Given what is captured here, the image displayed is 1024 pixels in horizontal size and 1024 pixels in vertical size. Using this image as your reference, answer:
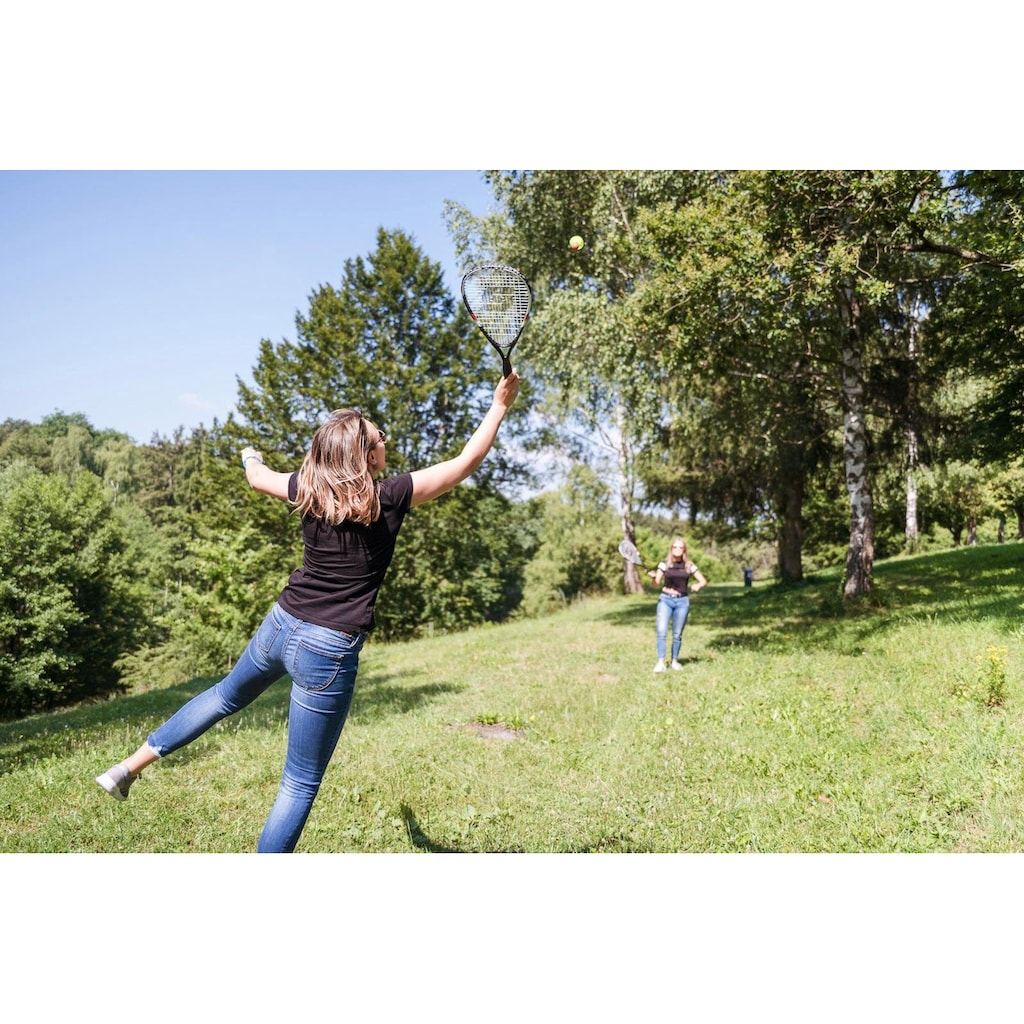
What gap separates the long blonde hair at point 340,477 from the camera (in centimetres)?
330

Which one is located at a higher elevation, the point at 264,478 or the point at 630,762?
the point at 264,478

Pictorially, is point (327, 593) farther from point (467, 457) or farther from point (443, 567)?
point (443, 567)

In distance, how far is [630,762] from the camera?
240 inches

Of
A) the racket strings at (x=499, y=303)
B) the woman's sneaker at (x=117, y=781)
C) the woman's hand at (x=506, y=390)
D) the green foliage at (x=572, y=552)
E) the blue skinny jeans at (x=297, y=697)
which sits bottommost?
the green foliage at (x=572, y=552)

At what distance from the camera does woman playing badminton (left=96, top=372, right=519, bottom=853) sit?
10.8ft

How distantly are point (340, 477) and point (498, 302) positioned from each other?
6.32 ft

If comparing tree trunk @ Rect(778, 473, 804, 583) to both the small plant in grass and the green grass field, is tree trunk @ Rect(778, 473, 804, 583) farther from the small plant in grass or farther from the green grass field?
the small plant in grass

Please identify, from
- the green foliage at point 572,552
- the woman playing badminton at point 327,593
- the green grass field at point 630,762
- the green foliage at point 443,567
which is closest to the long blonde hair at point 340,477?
the woman playing badminton at point 327,593

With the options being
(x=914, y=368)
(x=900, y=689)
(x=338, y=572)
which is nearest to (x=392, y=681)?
(x=900, y=689)

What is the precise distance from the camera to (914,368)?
15438 mm

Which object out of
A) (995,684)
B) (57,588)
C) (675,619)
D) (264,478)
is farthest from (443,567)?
(264,478)

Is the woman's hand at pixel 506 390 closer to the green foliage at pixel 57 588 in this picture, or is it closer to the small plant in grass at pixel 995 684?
the small plant in grass at pixel 995 684

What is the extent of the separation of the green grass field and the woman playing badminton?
1.56 m

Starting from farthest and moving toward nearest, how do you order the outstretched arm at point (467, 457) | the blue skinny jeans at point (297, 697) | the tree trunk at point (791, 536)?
the tree trunk at point (791, 536), the outstretched arm at point (467, 457), the blue skinny jeans at point (297, 697)
